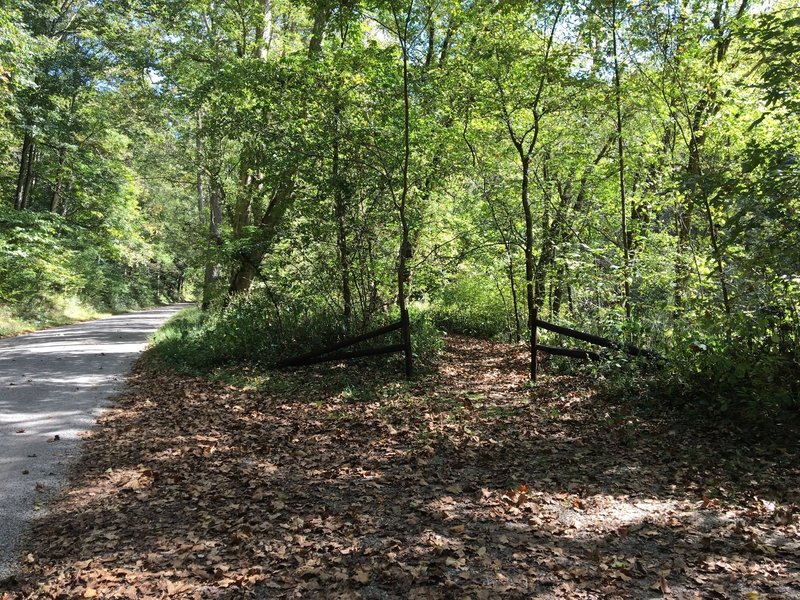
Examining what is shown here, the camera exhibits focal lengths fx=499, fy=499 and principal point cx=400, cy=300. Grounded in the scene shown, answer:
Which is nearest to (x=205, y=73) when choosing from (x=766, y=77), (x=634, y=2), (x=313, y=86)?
(x=313, y=86)

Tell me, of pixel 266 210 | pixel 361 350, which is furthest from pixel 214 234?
pixel 361 350

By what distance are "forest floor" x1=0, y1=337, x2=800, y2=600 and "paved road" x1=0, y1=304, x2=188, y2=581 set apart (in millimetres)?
282

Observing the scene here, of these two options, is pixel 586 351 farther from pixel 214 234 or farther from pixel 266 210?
pixel 214 234

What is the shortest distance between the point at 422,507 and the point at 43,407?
649 centimetres

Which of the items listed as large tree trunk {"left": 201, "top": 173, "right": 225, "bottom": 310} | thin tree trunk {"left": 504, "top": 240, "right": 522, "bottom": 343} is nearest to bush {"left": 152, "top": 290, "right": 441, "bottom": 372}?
thin tree trunk {"left": 504, "top": 240, "right": 522, "bottom": 343}

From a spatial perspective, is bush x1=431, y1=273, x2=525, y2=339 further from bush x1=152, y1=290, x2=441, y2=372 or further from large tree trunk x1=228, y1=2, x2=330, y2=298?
large tree trunk x1=228, y1=2, x2=330, y2=298

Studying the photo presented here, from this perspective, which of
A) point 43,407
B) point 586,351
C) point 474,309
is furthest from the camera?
point 474,309

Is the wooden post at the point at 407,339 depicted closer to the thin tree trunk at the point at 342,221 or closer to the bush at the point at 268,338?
the bush at the point at 268,338

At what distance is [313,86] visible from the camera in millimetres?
10031

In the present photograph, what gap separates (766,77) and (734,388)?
12.3 ft

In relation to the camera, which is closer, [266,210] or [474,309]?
[266,210]

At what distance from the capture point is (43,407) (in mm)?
7738

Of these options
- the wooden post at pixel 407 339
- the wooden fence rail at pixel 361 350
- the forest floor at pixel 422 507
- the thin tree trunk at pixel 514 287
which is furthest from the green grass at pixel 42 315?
the thin tree trunk at pixel 514 287

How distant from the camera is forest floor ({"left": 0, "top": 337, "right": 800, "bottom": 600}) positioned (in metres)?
3.55
